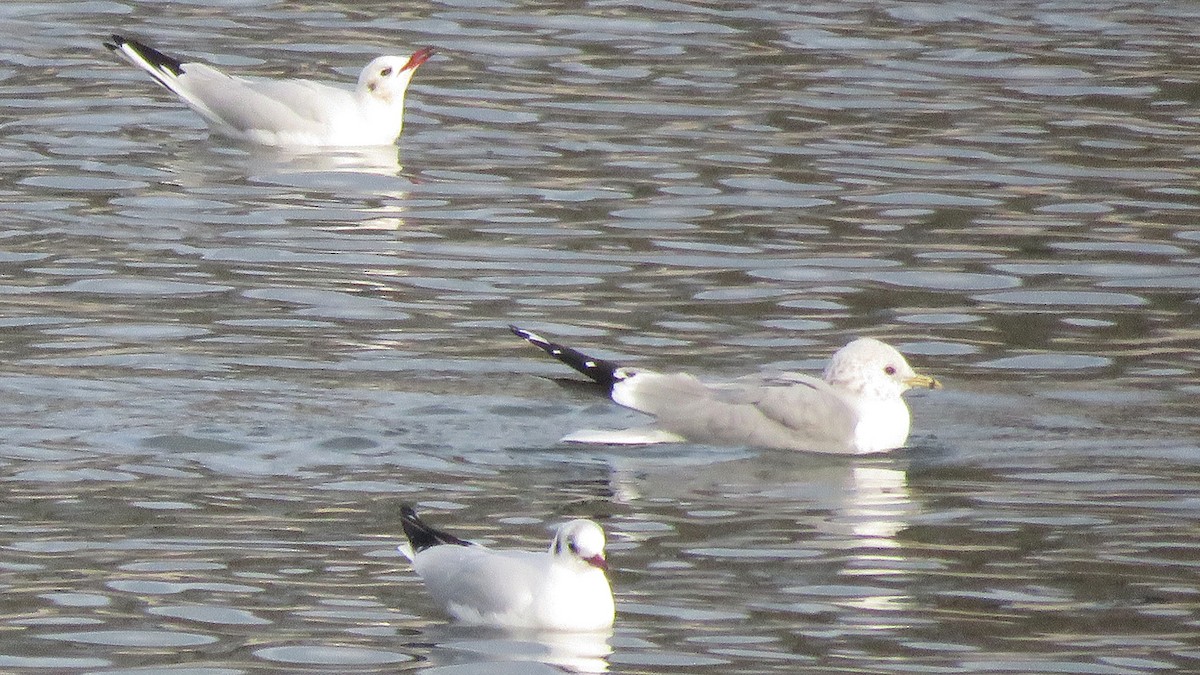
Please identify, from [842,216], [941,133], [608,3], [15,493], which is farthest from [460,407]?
[608,3]

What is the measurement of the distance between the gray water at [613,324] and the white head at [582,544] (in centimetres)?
25

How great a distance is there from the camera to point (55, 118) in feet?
54.5

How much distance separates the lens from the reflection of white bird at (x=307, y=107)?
52.9 ft

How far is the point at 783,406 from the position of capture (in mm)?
10133

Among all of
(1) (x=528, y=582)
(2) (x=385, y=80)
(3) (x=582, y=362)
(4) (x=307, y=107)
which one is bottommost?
(1) (x=528, y=582)

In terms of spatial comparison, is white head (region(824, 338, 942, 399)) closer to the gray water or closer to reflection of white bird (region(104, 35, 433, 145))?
the gray water

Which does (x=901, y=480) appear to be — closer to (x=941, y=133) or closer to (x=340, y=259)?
(x=340, y=259)

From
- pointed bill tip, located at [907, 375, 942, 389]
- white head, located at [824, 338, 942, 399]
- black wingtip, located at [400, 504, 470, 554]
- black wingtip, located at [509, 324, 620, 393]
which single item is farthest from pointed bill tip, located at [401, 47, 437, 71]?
black wingtip, located at [400, 504, 470, 554]

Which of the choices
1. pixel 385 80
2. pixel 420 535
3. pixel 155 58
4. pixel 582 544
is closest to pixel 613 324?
pixel 420 535

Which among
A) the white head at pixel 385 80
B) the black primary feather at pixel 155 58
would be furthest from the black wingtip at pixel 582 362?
the black primary feather at pixel 155 58

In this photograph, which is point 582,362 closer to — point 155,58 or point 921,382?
point 921,382

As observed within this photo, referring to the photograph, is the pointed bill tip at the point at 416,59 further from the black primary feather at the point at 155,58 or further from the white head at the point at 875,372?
the white head at the point at 875,372

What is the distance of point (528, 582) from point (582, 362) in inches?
116

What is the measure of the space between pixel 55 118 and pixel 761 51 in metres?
5.19
